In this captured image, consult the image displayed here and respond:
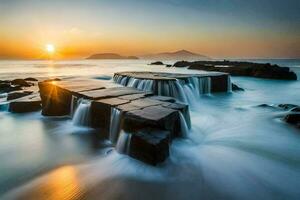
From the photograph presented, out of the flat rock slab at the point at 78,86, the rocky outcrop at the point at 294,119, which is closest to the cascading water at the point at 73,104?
the flat rock slab at the point at 78,86

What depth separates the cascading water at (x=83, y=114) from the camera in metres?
7.57

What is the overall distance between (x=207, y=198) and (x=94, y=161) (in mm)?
2629

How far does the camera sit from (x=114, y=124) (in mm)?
6465

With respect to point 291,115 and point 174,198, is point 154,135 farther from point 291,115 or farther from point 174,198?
point 291,115

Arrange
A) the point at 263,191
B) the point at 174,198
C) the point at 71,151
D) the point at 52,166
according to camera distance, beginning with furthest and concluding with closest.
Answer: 1. the point at 71,151
2. the point at 52,166
3. the point at 263,191
4. the point at 174,198

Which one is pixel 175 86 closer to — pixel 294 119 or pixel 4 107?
pixel 294 119

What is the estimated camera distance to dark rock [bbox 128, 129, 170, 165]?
4.79m

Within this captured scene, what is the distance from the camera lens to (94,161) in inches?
209

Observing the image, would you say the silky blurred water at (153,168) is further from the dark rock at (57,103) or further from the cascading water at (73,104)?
the dark rock at (57,103)

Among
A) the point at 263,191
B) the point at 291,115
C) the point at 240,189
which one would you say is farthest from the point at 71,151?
the point at 291,115

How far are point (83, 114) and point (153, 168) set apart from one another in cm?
388

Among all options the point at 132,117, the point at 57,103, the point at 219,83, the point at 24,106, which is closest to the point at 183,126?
the point at 132,117

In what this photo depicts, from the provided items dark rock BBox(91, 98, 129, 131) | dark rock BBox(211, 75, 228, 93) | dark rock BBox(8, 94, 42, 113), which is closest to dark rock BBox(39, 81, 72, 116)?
dark rock BBox(8, 94, 42, 113)

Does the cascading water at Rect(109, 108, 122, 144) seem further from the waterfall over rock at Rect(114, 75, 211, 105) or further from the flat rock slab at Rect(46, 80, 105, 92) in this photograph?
the waterfall over rock at Rect(114, 75, 211, 105)
